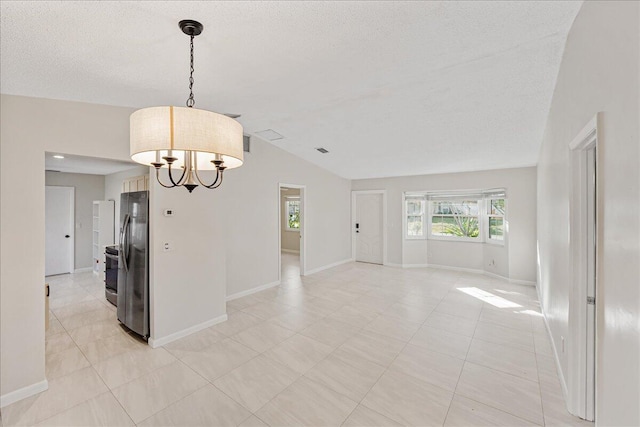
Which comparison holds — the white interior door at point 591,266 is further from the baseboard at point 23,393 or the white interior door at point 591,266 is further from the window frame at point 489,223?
the baseboard at point 23,393

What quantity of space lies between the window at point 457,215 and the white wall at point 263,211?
7.13 ft

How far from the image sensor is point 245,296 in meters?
4.61

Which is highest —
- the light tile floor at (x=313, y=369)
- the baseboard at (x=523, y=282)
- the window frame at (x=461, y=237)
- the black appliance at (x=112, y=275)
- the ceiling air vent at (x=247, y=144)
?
the ceiling air vent at (x=247, y=144)

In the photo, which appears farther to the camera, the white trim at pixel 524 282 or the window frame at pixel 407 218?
the window frame at pixel 407 218

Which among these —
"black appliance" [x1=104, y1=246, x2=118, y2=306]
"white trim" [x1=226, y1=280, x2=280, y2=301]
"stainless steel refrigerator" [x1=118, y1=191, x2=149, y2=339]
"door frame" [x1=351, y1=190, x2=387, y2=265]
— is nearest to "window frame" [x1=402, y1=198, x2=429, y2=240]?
"door frame" [x1=351, y1=190, x2=387, y2=265]

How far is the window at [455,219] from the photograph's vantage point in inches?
245

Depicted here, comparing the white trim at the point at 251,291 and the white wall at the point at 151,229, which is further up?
the white wall at the point at 151,229

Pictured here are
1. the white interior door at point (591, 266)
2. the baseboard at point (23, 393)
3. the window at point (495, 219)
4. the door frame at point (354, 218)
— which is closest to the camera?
the white interior door at point (591, 266)

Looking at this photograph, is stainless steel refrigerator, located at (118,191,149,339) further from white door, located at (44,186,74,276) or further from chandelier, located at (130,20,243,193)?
white door, located at (44,186,74,276)

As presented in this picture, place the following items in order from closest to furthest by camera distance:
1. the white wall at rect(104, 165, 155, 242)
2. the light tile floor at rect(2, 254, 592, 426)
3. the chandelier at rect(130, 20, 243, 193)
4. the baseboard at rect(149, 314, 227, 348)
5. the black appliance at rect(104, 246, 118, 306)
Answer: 1. the chandelier at rect(130, 20, 243, 193)
2. the light tile floor at rect(2, 254, 592, 426)
3. the baseboard at rect(149, 314, 227, 348)
4. the black appliance at rect(104, 246, 118, 306)
5. the white wall at rect(104, 165, 155, 242)

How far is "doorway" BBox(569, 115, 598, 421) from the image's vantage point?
183 cm

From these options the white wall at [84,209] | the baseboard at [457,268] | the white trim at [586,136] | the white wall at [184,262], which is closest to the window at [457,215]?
the baseboard at [457,268]

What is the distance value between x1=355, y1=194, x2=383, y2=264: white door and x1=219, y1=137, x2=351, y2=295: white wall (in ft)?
3.78

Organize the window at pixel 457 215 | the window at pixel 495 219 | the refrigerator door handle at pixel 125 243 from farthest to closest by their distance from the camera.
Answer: the window at pixel 457 215
the window at pixel 495 219
the refrigerator door handle at pixel 125 243
